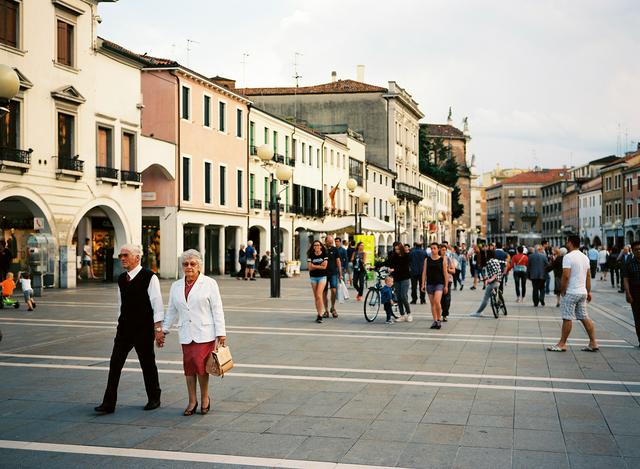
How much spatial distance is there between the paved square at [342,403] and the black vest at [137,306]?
Result: 0.88 metres

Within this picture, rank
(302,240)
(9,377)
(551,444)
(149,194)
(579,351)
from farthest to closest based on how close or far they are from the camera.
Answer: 1. (302,240)
2. (149,194)
3. (579,351)
4. (9,377)
5. (551,444)

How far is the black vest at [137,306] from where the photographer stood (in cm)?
821

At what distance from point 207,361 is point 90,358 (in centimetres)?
485

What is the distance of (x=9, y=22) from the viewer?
26.7 meters

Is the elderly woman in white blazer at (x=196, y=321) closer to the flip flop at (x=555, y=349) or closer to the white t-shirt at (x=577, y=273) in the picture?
the white t-shirt at (x=577, y=273)

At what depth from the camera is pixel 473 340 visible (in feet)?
47.9

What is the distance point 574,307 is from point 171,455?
8.14 metres

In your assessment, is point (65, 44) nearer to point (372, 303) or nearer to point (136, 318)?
point (372, 303)

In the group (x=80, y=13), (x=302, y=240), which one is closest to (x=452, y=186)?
(x=302, y=240)

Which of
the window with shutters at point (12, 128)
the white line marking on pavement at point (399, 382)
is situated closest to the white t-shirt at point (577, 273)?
the white line marking on pavement at point (399, 382)

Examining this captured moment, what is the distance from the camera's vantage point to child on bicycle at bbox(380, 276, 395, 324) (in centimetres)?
1762

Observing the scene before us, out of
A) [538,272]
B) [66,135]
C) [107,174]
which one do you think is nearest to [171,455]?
[538,272]

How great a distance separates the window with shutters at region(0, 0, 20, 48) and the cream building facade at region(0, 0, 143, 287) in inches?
2.5

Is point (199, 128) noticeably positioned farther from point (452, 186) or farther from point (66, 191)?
point (452, 186)
